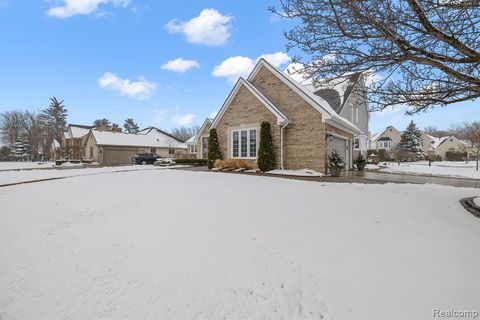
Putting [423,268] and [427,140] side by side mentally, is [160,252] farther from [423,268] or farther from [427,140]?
[427,140]

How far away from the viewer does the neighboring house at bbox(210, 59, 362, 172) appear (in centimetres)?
1336

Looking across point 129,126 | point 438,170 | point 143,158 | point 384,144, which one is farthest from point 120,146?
point 384,144

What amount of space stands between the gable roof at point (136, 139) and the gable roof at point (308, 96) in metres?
28.5

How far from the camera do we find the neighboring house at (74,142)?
41.4 metres

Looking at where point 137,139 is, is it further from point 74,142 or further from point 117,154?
point 74,142

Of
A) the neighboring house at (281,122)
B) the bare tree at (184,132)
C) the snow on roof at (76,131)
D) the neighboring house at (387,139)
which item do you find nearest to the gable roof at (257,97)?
the neighboring house at (281,122)

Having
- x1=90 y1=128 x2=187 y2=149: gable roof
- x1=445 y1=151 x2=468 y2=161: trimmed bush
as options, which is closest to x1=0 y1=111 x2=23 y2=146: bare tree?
x1=90 y1=128 x2=187 y2=149: gable roof

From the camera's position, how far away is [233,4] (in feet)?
32.7

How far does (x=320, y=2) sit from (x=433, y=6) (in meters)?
1.99

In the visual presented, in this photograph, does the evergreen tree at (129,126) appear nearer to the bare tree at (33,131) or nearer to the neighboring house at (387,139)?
the bare tree at (33,131)

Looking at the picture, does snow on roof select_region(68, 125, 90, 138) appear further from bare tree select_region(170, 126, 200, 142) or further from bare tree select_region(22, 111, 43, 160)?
bare tree select_region(170, 126, 200, 142)

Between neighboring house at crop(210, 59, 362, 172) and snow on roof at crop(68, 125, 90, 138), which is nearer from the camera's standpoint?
neighboring house at crop(210, 59, 362, 172)

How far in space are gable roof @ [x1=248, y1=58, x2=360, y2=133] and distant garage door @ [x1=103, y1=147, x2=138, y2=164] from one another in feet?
93.7

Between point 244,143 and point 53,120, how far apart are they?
211 feet
